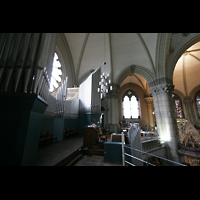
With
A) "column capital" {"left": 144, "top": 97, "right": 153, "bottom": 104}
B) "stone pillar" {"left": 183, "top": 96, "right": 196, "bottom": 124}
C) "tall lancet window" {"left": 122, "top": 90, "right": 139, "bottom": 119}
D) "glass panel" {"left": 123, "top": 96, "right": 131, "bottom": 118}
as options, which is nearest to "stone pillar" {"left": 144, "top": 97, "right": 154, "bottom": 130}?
"column capital" {"left": 144, "top": 97, "right": 153, "bottom": 104}

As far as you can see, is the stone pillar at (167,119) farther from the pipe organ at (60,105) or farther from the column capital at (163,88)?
the pipe organ at (60,105)

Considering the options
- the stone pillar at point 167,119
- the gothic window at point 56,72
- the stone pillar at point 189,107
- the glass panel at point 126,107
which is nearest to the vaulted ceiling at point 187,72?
the stone pillar at point 189,107

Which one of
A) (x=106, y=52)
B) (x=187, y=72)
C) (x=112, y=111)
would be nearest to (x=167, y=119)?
(x=112, y=111)

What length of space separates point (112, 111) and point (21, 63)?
8.49m

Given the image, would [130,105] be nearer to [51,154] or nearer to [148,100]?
[148,100]

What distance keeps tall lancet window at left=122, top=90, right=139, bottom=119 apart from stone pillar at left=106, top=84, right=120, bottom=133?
246 inches

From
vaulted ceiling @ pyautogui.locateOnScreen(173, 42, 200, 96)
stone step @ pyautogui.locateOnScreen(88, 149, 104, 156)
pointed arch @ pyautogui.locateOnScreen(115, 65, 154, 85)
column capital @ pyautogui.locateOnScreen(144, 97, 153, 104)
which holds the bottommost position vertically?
stone step @ pyautogui.locateOnScreen(88, 149, 104, 156)

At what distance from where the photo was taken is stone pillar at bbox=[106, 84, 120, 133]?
29.8 ft

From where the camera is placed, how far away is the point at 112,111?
9.55 m

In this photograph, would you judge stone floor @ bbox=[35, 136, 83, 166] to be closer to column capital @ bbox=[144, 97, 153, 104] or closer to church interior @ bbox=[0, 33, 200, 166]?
church interior @ bbox=[0, 33, 200, 166]

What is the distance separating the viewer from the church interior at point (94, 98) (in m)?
1.77

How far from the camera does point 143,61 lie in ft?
31.4
